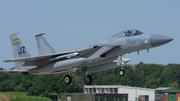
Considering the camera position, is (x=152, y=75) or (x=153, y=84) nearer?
(x=153, y=84)

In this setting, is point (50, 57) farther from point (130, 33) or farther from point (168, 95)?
point (168, 95)

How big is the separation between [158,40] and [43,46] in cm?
915

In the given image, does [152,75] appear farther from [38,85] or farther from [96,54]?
[96,54]

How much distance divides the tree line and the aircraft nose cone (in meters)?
45.5

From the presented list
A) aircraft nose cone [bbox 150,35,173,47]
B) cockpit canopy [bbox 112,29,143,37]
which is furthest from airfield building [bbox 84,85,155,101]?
aircraft nose cone [bbox 150,35,173,47]

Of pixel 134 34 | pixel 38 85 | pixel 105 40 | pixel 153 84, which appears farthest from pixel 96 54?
pixel 153 84

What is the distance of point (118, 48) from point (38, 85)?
44505 millimetres

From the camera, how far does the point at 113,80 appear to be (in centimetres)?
8362

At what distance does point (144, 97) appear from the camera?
52844 mm

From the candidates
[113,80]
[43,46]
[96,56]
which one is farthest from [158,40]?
[113,80]

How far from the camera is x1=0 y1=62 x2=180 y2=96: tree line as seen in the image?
60.9 meters

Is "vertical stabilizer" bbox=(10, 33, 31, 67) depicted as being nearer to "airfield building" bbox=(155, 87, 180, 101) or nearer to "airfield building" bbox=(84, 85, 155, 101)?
"airfield building" bbox=(84, 85, 155, 101)

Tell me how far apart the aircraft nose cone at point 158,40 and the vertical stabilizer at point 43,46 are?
8.11 metres

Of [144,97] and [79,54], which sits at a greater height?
[79,54]
